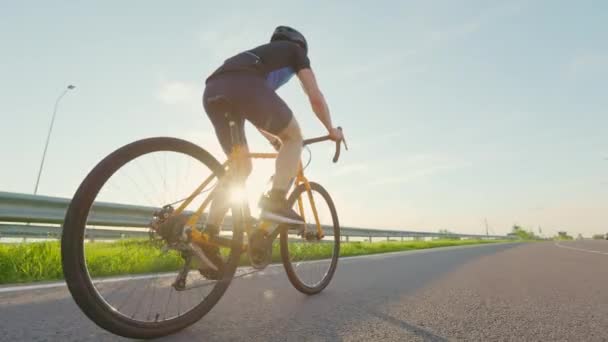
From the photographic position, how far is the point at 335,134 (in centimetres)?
350

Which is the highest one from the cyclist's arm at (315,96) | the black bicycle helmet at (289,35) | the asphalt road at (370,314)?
the black bicycle helmet at (289,35)

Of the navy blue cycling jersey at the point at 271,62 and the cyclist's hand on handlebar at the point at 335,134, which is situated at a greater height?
the navy blue cycling jersey at the point at 271,62

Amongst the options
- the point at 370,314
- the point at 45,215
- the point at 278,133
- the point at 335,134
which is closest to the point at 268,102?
the point at 278,133

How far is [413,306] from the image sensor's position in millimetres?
2875

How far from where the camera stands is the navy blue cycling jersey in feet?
9.21

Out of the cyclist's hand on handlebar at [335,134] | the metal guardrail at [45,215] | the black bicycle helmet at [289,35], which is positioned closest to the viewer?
the black bicycle helmet at [289,35]

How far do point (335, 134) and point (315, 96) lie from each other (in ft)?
1.49

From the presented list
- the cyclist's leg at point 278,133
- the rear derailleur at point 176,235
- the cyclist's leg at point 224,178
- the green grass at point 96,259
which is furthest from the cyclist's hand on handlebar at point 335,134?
the rear derailleur at point 176,235

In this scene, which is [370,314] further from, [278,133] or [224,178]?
[278,133]

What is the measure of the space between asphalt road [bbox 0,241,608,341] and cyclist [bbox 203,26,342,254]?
594 mm

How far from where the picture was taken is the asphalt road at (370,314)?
209 cm

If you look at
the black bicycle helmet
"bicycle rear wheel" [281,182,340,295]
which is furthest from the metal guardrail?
the black bicycle helmet

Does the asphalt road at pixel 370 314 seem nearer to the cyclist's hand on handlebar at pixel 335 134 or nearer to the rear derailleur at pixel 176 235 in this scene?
the rear derailleur at pixel 176 235

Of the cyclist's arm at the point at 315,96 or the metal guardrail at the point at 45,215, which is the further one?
the metal guardrail at the point at 45,215
